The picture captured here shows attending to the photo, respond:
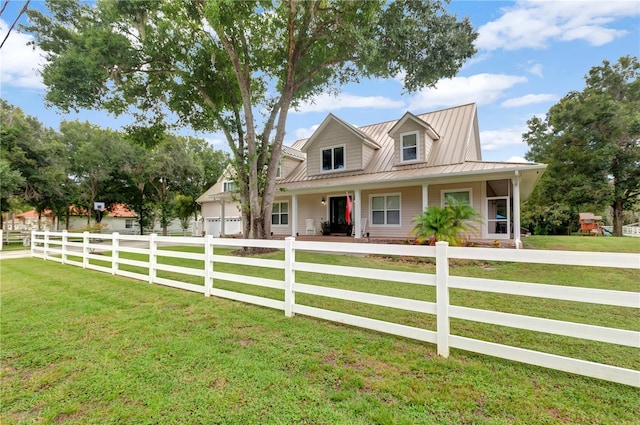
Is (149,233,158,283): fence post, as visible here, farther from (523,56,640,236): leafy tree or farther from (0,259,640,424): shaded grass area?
(523,56,640,236): leafy tree

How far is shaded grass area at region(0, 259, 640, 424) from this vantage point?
2.22 meters

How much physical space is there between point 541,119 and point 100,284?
3379cm

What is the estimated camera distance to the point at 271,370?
9.27 ft

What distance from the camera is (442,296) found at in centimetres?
314

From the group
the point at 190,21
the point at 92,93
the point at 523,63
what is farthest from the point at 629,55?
the point at 92,93

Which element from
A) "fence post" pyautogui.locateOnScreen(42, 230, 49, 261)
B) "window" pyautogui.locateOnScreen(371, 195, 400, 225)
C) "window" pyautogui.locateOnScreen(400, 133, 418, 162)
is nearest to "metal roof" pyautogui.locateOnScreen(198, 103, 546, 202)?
"window" pyautogui.locateOnScreen(400, 133, 418, 162)

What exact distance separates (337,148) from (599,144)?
829 inches

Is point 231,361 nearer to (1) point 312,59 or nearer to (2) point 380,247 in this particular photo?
(2) point 380,247

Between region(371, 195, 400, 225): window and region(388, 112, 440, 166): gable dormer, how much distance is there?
1.72 m

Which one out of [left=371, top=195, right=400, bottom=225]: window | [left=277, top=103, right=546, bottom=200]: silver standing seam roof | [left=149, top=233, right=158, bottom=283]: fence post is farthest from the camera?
[left=371, top=195, right=400, bottom=225]: window

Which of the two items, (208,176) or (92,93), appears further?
(208,176)

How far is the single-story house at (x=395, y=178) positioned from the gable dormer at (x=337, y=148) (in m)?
0.05

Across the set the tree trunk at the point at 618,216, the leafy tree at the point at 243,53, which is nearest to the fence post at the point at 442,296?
the leafy tree at the point at 243,53

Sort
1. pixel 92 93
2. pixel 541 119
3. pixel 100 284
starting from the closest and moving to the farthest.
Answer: pixel 100 284 → pixel 92 93 → pixel 541 119
